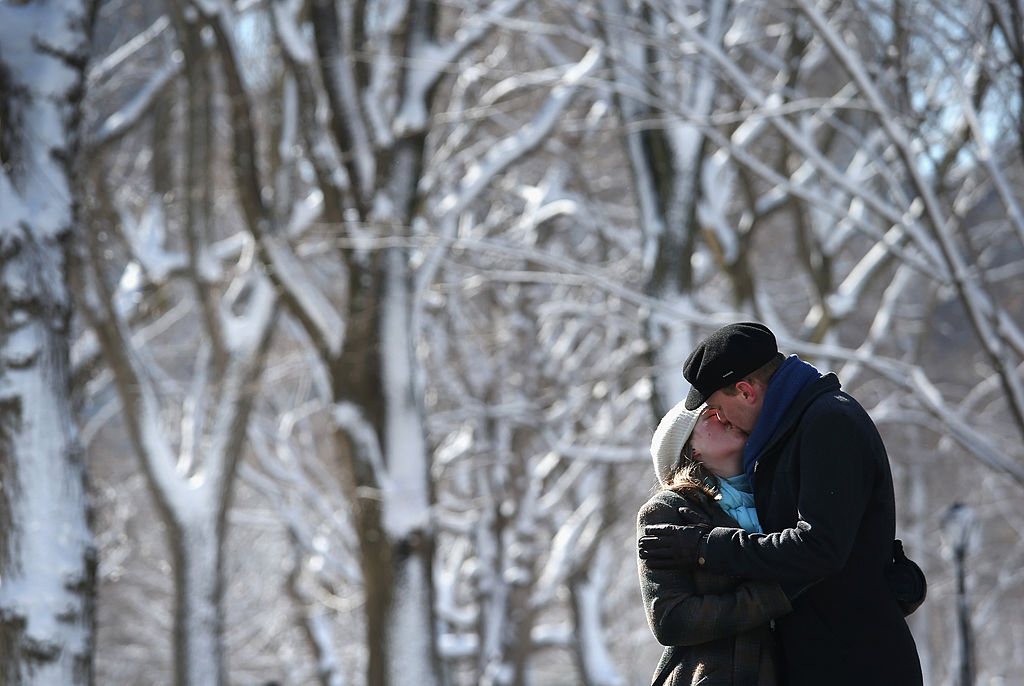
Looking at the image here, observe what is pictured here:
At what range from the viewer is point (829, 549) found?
8.20 ft

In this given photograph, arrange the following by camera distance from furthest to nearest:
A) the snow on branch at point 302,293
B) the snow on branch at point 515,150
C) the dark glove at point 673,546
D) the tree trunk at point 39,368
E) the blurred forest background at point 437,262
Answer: the snow on branch at point 515,150 < the snow on branch at point 302,293 < the blurred forest background at point 437,262 < the tree trunk at point 39,368 < the dark glove at point 673,546

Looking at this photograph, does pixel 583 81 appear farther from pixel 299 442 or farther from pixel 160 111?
pixel 299 442

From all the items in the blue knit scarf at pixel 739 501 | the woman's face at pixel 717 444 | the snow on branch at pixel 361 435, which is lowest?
the blue knit scarf at pixel 739 501

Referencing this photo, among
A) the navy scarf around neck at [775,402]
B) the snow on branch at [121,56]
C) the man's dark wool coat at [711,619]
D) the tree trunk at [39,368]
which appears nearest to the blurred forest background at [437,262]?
the tree trunk at [39,368]

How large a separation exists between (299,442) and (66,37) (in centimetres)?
1030

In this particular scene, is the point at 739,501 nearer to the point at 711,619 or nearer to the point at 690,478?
the point at 690,478

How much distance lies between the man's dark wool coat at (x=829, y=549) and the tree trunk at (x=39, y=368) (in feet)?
13.3

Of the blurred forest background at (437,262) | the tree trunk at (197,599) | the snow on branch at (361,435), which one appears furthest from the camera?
the tree trunk at (197,599)

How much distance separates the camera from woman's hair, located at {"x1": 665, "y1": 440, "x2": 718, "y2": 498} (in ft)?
9.08

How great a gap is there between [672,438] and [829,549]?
1.52 ft

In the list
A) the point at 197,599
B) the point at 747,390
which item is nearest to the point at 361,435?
the point at 197,599

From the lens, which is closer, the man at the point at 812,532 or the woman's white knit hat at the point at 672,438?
the man at the point at 812,532

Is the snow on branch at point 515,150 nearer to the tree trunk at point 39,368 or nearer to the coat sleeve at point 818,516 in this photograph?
the tree trunk at point 39,368

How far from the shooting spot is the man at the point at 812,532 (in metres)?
2.53
